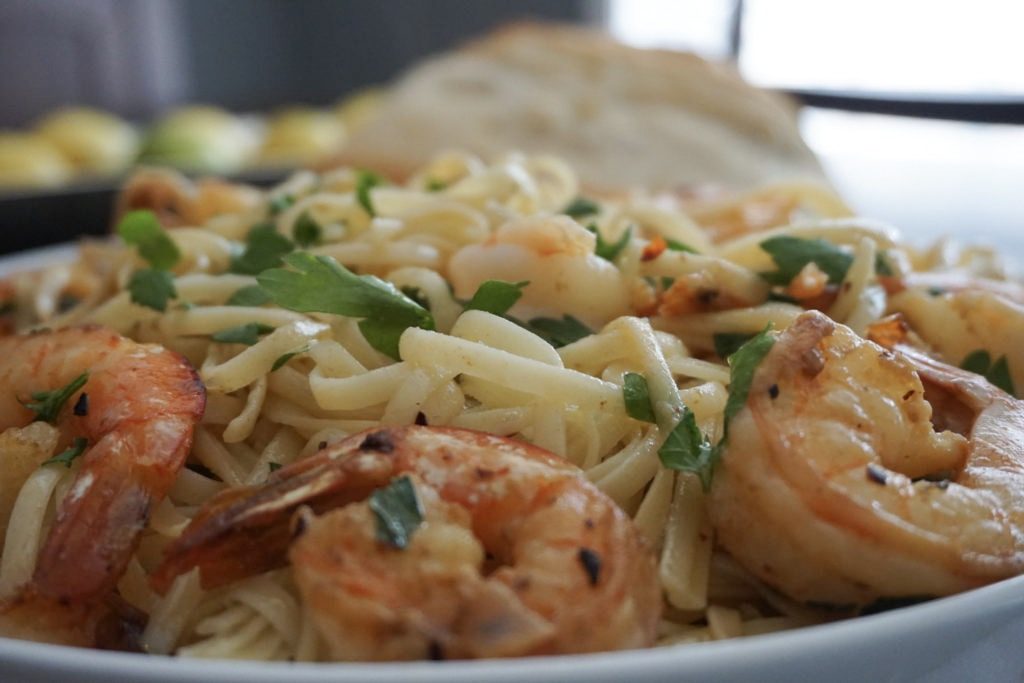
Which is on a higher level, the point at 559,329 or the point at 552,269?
the point at 552,269

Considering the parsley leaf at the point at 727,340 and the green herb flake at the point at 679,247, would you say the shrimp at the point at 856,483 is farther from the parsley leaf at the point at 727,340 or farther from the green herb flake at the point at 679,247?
the green herb flake at the point at 679,247

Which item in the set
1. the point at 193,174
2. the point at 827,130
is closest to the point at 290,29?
the point at 827,130

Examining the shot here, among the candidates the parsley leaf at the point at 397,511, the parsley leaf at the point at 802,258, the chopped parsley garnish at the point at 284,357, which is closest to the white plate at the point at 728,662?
the parsley leaf at the point at 397,511

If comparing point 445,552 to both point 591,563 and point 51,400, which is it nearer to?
point 591,563

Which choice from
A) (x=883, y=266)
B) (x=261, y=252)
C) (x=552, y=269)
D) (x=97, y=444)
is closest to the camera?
(x=97, y=444)

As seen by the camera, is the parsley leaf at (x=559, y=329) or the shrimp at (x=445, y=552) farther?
the parsley leaf at (x=559, y=329)

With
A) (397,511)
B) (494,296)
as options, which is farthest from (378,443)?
(494,296)

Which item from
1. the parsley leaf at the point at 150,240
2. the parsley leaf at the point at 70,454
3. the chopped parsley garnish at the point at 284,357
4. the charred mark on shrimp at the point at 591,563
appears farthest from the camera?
the parsley leaf at the point at 150,240
